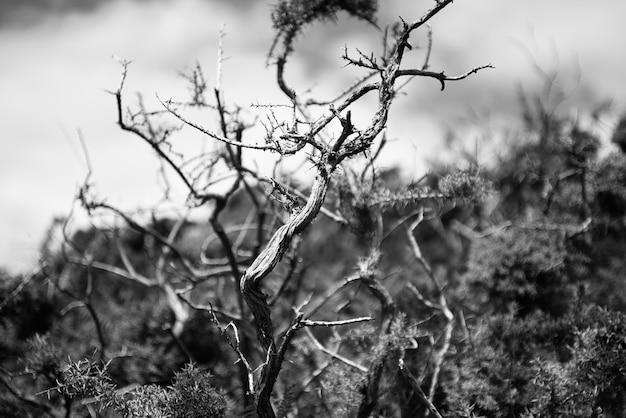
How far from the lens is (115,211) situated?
4.78m

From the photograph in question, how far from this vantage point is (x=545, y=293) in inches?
219

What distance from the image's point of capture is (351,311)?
718 centimetres

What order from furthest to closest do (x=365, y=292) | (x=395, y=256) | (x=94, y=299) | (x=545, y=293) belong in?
(x=395, y=256) → (x=94, y=299) → (x=365, y=292) → (x=545, y=293)

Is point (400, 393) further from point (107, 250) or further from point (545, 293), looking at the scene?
point (107, 250)

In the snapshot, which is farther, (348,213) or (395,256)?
(395,256)

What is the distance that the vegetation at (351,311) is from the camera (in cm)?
320

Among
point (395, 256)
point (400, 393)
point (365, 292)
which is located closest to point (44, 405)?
point (400, 393)

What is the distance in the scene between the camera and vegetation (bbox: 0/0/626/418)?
3.20 meters

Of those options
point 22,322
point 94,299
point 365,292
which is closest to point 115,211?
point 22,322

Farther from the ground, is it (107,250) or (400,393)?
(107,250)

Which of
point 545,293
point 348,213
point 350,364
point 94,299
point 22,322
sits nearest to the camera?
point 350,364

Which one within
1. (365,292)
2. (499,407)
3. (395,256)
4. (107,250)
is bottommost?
(499,407)

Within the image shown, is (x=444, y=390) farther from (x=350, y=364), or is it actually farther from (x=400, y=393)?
(x=350, y=364)

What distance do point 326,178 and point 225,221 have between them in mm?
9146
